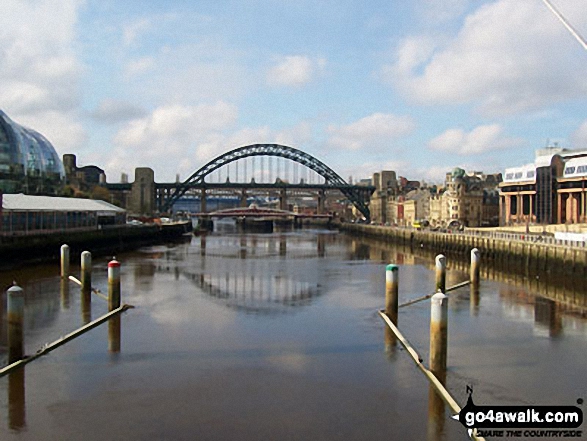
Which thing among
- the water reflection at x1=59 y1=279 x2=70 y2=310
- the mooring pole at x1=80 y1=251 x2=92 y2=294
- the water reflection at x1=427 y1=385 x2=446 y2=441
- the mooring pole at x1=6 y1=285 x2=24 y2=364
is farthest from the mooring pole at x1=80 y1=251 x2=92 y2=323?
the water reflection at x1=427 y1=385 x2=446 y2=441

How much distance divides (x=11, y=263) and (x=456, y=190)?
77.7 meters

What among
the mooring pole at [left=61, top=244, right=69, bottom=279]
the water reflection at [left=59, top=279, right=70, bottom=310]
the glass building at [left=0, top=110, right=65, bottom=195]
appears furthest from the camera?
the glass building at [left=0, top=110, right=65, bottom=195]

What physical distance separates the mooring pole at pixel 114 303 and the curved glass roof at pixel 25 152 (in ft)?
187

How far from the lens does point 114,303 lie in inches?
861

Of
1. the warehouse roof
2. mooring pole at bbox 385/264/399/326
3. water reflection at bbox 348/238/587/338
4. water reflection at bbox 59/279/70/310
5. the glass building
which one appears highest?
the glass building

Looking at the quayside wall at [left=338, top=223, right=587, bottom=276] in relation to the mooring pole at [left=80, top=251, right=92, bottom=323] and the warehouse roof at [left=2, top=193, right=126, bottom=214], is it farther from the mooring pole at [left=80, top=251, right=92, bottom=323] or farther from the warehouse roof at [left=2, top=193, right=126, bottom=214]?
the warehouse roof at [left=2, top=193, right=126, bottom=214]

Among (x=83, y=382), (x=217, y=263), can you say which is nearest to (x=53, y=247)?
(x=217, y=263)

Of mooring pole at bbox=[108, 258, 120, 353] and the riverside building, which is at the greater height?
the riverside building

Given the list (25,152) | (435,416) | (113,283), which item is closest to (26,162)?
(25,152)

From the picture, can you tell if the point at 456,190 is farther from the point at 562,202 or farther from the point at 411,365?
the point at 411,365

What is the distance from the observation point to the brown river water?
11.6 m

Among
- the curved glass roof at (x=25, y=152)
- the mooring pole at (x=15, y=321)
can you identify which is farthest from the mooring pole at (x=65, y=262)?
the curved glass roof at (x=25, y=152)

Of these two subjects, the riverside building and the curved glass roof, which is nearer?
the curved glass roof

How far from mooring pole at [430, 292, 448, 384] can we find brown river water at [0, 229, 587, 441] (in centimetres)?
36
